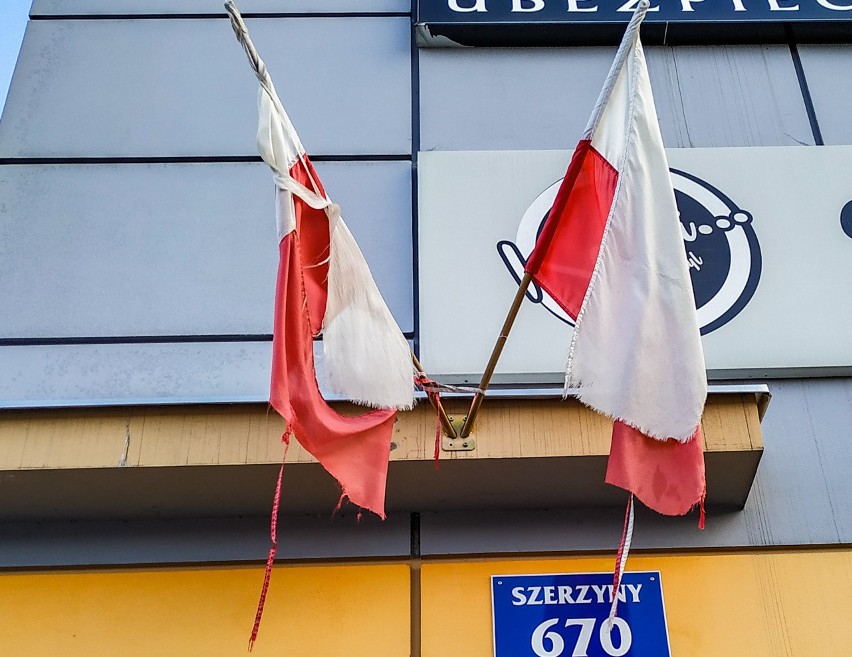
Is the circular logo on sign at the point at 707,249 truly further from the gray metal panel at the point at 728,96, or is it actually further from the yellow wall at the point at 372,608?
the yellow wall at the point at 372,608

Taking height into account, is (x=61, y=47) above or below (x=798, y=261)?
above

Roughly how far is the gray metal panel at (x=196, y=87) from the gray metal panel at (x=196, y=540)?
6.36 ft

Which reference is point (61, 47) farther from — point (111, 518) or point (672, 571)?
point (672, 571)

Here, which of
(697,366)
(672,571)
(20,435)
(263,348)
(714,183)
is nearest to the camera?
(697,366)

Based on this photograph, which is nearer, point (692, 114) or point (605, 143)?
point (605, 143)

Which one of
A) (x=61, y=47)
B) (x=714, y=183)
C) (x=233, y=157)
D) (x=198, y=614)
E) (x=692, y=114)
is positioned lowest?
(x=198, y=614)

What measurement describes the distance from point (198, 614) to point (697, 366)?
2060 millimetres

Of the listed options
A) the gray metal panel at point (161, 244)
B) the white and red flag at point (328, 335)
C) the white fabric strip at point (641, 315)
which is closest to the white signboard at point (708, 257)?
the gray metal panel at point (161, 244)

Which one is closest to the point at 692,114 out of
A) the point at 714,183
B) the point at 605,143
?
the point at 714,183

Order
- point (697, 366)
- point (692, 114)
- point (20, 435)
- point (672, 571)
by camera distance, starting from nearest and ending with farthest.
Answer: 1. point (697, 366)
2. point (20, 435)
3. point (672, 571)
4. point (692, 114)

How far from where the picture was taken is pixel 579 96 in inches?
182

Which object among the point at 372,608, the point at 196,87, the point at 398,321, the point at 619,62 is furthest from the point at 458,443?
the point at 196,87

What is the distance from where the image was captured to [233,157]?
4.38 meters

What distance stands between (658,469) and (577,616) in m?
0.92
